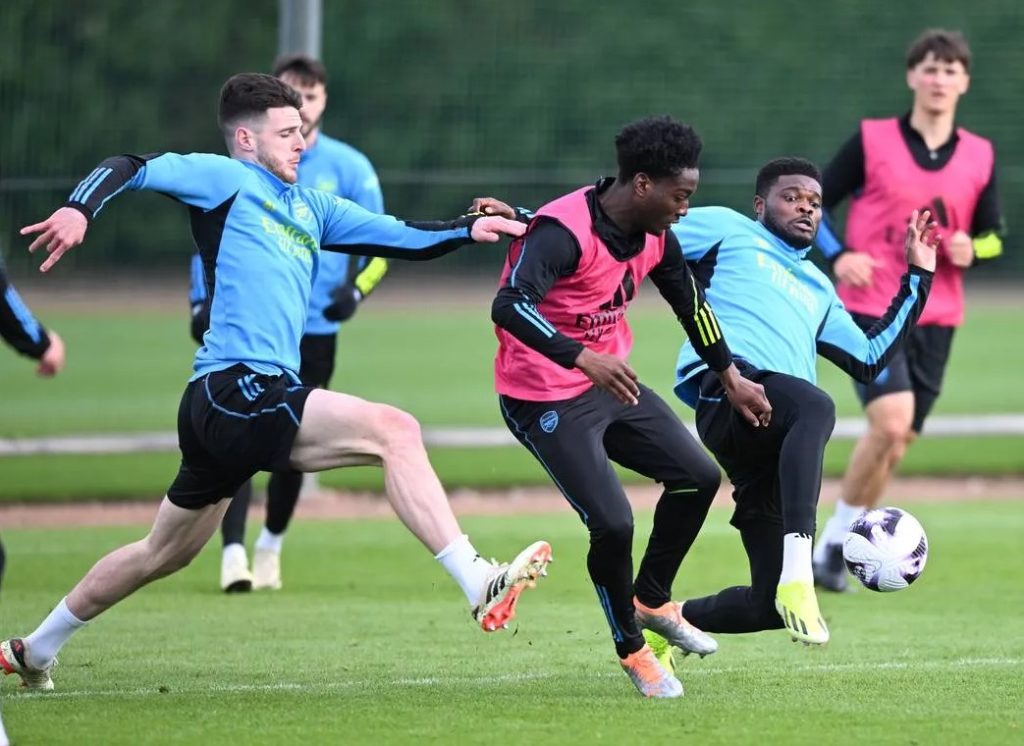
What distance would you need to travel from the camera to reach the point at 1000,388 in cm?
1905

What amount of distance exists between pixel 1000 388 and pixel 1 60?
12685mm

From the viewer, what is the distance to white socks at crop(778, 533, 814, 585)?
19.9 ft

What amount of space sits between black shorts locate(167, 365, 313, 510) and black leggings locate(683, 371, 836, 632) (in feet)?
5.17

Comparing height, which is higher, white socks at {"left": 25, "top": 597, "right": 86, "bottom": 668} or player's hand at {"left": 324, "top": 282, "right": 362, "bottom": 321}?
player's hand at {"left": 324, "top": 282, "right": 362, "bottom": 321}

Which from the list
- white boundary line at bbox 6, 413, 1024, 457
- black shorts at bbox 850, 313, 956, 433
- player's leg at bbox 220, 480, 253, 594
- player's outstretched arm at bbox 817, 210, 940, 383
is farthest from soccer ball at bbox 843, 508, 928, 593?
white boundary line at bbox 6, 413, 1024, 457

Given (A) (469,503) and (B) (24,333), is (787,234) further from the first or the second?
(A) (469,503)

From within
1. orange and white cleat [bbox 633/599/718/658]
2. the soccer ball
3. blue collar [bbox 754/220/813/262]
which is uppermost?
blue collar [bbox 754/220/813/262]

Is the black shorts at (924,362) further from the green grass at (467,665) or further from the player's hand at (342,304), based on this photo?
the player's hand at (342,304)

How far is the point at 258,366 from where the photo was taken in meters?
5.98

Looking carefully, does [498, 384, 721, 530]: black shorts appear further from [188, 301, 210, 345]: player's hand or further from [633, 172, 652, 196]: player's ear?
[188, 301, 210, 345]: player's hand

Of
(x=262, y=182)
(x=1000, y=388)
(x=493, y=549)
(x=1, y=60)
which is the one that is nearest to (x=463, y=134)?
(x=1, y=60)

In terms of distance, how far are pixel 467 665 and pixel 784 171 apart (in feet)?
7.39

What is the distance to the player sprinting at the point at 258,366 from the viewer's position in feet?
18.7

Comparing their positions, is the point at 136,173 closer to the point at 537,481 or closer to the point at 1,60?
the point at 537,481
